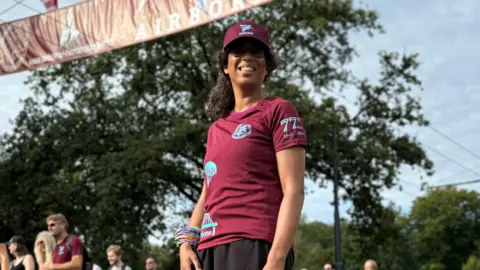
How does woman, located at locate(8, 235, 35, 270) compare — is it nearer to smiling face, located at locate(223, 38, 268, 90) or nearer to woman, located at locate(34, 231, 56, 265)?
woman, located at locate(34, 231, 56, 265)

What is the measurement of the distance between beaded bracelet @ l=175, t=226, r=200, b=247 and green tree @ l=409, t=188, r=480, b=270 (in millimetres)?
75586

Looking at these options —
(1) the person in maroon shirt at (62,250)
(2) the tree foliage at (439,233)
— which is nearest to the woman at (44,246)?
(1) the person in maroon shirt at (62,250)

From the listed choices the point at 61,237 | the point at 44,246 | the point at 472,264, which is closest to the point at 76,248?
the point at 61,237

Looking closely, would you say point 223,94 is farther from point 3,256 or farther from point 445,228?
point 445,228

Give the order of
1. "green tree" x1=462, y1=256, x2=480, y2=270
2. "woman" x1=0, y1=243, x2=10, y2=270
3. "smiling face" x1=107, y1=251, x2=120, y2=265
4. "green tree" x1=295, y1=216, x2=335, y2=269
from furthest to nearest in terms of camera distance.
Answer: "green tree" x1=295, y1=216, x2=335, y2=269, "green tree" x1=462, y1=256, x2=480, y2=270, "smiling face" x1=107, y1=251, x2=120, y2=265, "woman" x1=0, y1=243, x2=10, y2=270

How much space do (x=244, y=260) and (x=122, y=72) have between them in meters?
23.6

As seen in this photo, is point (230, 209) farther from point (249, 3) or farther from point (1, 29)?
point (1, 29)

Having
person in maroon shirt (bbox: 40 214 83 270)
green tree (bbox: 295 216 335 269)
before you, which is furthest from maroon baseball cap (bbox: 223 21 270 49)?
green tree (bbox: 295 216 335 269)

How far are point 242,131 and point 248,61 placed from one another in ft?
0.87

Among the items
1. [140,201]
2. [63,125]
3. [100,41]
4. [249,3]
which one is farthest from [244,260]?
[63,125]

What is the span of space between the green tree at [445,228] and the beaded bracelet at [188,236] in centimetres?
7559

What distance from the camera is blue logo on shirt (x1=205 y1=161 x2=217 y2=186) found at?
2.53 m

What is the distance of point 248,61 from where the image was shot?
8.49ft

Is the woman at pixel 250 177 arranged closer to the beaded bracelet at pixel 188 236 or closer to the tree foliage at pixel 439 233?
the beaded bracelet at pixel 188 236
